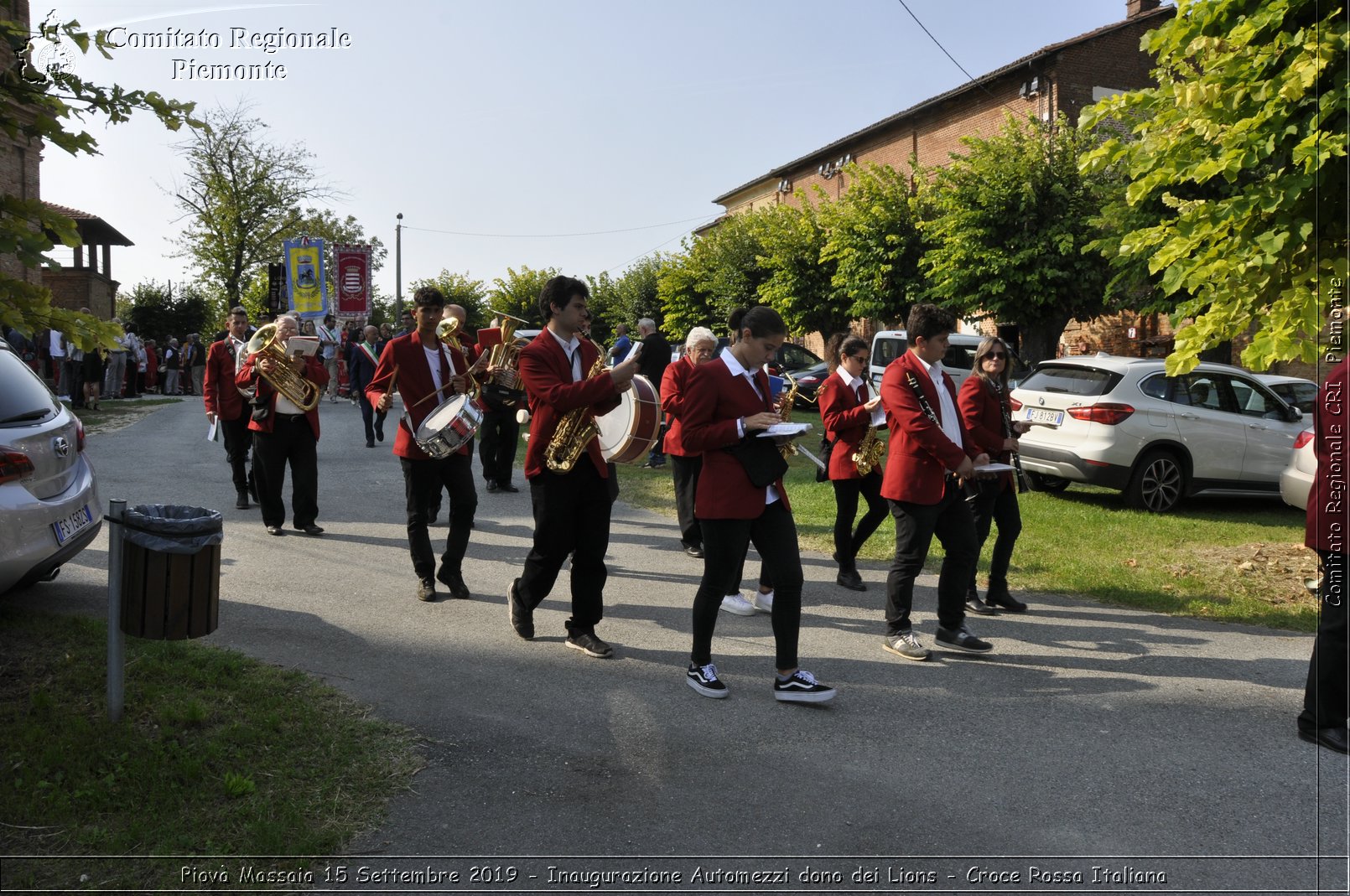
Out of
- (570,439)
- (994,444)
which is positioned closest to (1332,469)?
(994,444)

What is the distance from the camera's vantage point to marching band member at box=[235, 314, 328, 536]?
9.33 meters

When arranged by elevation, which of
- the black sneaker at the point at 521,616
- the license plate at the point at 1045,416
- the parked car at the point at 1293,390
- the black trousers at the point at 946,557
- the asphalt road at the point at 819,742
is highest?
the parked car at the point at 1293,390

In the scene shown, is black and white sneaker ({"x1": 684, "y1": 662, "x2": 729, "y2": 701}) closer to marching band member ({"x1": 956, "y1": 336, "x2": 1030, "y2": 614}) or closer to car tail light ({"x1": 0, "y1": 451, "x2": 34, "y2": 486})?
marching band member ({"x1": 956, "y1": 336, "x2": 1030, "y2": 614})

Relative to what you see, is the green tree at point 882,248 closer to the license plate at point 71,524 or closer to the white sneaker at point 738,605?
the white sneaker at point 738,605

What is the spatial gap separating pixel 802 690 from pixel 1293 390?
10.8 metres

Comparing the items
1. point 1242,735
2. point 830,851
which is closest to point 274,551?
point 830,851

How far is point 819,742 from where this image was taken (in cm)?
490

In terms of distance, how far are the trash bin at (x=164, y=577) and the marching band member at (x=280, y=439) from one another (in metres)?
4.95

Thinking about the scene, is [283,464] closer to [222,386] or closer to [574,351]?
[222,386]

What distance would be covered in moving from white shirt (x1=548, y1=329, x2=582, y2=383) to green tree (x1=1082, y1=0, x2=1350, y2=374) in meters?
→ 4.40

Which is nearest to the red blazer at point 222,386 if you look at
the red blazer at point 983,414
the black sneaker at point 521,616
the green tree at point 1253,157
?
the black sneaker at point 521,616

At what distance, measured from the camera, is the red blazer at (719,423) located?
5355mm

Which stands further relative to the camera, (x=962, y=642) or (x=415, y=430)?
(x=415, y=430)

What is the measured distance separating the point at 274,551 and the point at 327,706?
4.08m
